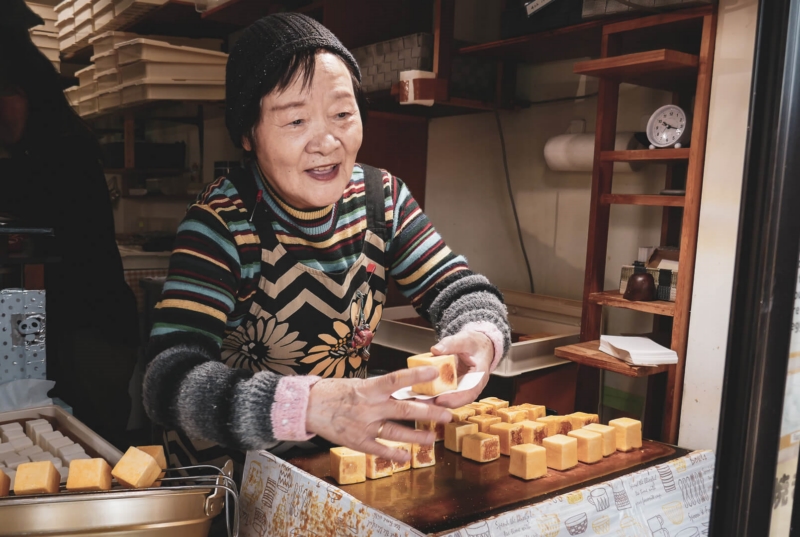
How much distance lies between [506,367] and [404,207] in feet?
2.84

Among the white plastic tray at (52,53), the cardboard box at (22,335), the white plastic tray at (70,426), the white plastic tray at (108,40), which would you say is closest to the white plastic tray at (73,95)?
the white plastic tray at (52,53)

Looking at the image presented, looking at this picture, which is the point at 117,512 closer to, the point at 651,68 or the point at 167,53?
the point at 651,68

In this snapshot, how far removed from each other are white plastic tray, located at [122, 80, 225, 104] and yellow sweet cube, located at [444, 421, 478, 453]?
2.78 m

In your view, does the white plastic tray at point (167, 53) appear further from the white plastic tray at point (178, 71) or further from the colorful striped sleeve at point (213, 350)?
the colorful striped sleeve at point (213, 350)

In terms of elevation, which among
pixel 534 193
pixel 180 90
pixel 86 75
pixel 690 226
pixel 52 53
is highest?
pixel 52 53

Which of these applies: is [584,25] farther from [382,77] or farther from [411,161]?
[411,161]

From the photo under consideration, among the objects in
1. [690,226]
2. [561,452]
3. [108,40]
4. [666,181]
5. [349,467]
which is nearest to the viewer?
[349,467]

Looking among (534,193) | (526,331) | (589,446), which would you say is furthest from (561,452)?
(534,193)

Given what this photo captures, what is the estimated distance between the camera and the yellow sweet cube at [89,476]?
2.88 ft

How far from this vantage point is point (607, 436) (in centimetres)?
122

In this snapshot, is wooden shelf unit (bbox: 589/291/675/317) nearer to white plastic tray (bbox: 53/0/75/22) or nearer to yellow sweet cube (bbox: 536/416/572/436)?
yellow sweet cube (bbox: 536/416/572/436)

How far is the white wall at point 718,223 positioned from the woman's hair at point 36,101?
6.39 feet

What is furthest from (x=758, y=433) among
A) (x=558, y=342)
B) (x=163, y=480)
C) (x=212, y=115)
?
(x=212, y=115)

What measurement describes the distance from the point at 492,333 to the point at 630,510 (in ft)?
1.28
